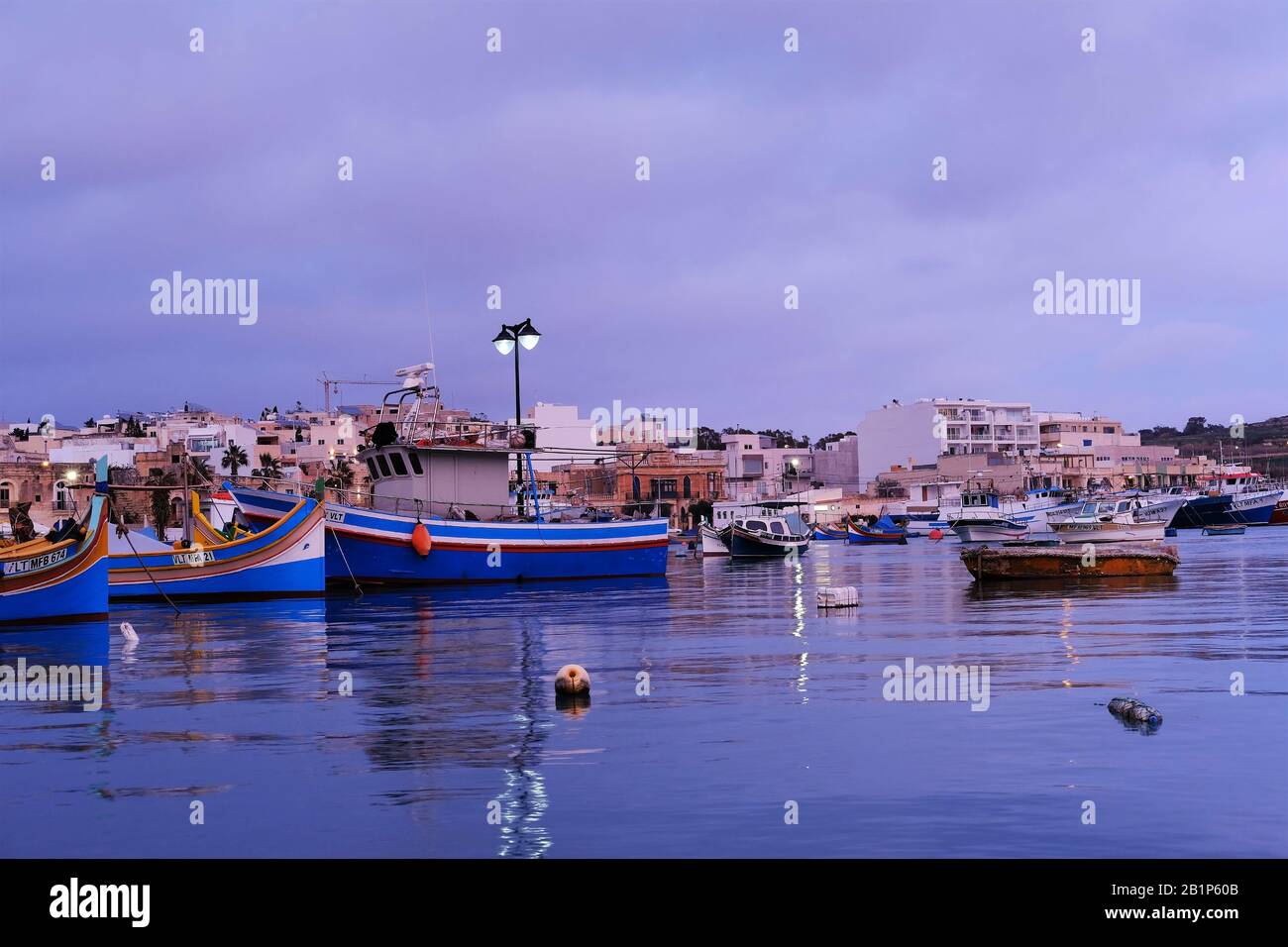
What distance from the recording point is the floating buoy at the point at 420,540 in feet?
140

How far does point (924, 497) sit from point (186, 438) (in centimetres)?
7374

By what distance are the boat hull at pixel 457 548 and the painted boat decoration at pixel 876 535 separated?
219 ft

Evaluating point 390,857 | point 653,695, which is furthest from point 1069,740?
point 390,857

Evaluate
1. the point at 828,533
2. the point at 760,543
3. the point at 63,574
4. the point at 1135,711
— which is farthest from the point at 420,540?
the point at 828,533

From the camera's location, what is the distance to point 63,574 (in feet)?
91.6

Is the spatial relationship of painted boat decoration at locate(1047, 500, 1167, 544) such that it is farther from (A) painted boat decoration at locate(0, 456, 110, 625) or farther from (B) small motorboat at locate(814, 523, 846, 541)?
(B) small motorboat at locate(814, 523, 846, 541)

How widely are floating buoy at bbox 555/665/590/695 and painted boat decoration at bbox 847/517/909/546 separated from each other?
323 ft

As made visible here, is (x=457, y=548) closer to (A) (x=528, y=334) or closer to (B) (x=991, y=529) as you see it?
(A) (x=528, y=334)

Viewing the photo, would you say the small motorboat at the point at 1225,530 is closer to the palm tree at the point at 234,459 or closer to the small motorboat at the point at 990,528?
the small motorboat at the point at 990,528

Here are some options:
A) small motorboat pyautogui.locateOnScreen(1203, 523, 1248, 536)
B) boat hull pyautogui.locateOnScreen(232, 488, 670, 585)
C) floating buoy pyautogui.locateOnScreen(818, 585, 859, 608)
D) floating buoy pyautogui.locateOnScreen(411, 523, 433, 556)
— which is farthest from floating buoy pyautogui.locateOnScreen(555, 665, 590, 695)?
small motorboat pyautogui.locateOnScreen(1203, 523, 1248, 536)

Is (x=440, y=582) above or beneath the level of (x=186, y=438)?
beneath
